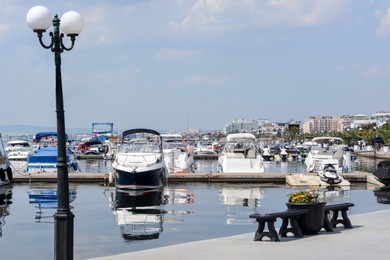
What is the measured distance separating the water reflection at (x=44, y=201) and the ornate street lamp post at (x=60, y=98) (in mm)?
11436

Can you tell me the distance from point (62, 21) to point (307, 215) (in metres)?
7.71

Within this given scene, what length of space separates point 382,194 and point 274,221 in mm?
20062

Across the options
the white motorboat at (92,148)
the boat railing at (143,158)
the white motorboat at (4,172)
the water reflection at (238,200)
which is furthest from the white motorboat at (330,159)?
the white motorboat at (92,148)

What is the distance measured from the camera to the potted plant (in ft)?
53.7

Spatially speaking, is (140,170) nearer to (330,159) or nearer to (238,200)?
(238,200)

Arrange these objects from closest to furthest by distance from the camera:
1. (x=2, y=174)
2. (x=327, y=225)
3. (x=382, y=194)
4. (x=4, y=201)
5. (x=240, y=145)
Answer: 1. (x=327, y=225)
2. (x=4, y=201)
3. (x=382, y=194)
4. (x=2, y=174)
5. (x=240, y=145)

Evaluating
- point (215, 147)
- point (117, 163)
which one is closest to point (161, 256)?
point (117, 163)

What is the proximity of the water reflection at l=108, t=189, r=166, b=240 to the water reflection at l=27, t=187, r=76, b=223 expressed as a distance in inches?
88.5

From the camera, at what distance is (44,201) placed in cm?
3100

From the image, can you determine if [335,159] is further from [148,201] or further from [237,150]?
[148,201]

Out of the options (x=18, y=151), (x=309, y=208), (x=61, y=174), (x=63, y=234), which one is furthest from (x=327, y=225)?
(x=18, y=151)

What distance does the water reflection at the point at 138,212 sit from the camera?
20.2 m

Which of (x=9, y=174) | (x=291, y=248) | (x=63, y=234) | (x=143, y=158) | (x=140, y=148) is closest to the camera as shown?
(x=63, y=234)

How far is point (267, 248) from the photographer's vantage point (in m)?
14.8
